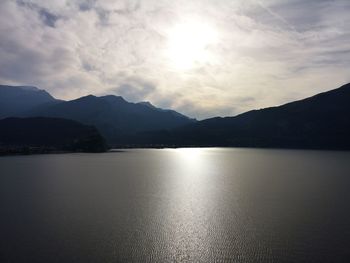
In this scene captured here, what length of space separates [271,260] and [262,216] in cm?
1812

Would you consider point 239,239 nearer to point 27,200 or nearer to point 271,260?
point 271,260

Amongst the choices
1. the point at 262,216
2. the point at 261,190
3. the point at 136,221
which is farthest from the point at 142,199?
the point at 261,190

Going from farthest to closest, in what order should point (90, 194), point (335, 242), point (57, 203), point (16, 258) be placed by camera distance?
point (90, 194), point (57, 203), point (335, 242), point (16, 258)

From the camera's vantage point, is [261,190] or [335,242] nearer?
[335,242]

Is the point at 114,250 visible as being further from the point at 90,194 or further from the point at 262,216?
the point at 90,194

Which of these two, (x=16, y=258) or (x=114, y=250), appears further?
(x=114, y=250)

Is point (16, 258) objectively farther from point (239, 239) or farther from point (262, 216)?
point (262, 216)

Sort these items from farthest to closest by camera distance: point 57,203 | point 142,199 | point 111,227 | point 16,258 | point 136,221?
1. point 142,199
2. point 57,203
3. point 136,221
4. point 111,227
5. point 16,258

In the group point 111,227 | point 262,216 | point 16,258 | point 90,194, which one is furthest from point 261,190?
point 16,258

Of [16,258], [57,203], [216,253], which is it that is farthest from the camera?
[57,203]

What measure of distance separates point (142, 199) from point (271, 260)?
3529 cm

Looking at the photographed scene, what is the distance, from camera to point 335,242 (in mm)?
35094

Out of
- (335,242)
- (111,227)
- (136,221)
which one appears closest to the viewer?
(335,242)

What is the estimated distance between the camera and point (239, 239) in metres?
36.2
